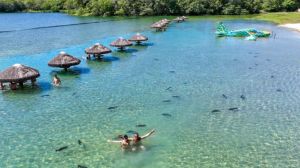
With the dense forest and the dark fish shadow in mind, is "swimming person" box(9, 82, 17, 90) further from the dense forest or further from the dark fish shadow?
the dense forest

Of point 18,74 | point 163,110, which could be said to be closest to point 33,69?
point 18,74

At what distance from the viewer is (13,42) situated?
5841 centimetres

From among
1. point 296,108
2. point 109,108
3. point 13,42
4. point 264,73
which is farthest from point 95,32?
point 296,108

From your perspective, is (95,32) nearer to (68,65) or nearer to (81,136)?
(68,65)

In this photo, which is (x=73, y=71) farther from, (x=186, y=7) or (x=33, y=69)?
(x=186, y=7)

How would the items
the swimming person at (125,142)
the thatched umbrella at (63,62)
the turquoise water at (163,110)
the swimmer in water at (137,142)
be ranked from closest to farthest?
the turquoise water at (163,110), the swimming person at (125,142), the swimmer in water at (137,142), the thatched umbrella at (63,62)

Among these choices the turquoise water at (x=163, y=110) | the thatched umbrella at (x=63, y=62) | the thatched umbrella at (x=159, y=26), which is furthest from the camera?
the thatched umbrella at (x=159, y=26)

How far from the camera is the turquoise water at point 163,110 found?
19.9m

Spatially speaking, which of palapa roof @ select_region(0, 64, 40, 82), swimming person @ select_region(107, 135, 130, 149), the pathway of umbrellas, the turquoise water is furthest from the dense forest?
swimming person @ select_region(107, 135, 130, 149)

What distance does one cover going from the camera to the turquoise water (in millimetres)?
19922

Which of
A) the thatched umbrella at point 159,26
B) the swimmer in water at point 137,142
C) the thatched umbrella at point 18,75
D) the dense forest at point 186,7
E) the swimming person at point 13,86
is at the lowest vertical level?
the swimmer in water at point 137,142

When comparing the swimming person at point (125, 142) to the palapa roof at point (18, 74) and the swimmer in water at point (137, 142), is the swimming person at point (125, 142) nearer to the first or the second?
the swimmer in water at point (137, 142)

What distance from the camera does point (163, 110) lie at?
2658cm

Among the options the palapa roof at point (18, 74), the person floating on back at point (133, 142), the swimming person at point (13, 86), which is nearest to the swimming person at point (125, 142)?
the person floating on back at point (133, 142)
